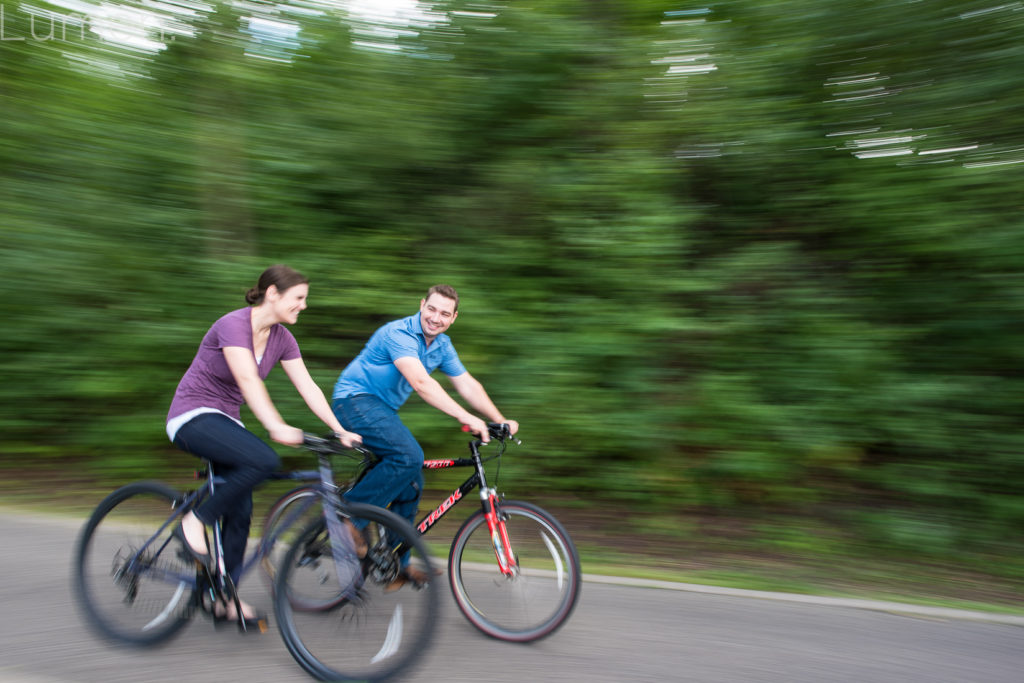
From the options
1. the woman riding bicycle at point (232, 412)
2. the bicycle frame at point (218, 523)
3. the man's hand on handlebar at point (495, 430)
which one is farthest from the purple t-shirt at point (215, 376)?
the man's hand on handlebar at point (495, 430)

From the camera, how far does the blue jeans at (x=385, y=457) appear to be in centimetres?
394

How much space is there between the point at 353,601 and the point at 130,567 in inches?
44.8

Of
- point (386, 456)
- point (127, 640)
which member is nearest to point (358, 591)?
point (386, 456)

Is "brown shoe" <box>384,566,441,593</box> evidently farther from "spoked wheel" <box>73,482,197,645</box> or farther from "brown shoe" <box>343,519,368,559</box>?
"spoked wheel" <box>73,482,197,645</box>

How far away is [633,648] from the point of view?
144 inches

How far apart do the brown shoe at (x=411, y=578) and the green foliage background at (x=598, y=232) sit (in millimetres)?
2650

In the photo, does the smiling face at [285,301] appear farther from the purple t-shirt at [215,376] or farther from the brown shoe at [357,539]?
the brown shoe at [357,539]

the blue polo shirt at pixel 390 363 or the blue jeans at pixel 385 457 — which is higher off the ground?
the blue polo shirt at pixel 390 363

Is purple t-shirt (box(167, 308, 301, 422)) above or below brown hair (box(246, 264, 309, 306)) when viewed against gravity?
below

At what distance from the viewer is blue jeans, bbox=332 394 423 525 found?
155 inches

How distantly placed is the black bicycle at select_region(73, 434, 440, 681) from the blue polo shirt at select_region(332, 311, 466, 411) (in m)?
0.73

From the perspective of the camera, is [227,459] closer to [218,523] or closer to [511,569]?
[218,523]

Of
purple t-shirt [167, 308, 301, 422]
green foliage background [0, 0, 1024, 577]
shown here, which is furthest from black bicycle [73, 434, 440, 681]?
green foliage background [0, 0, 1024, 577]

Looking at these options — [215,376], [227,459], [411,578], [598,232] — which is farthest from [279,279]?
[598,232]
